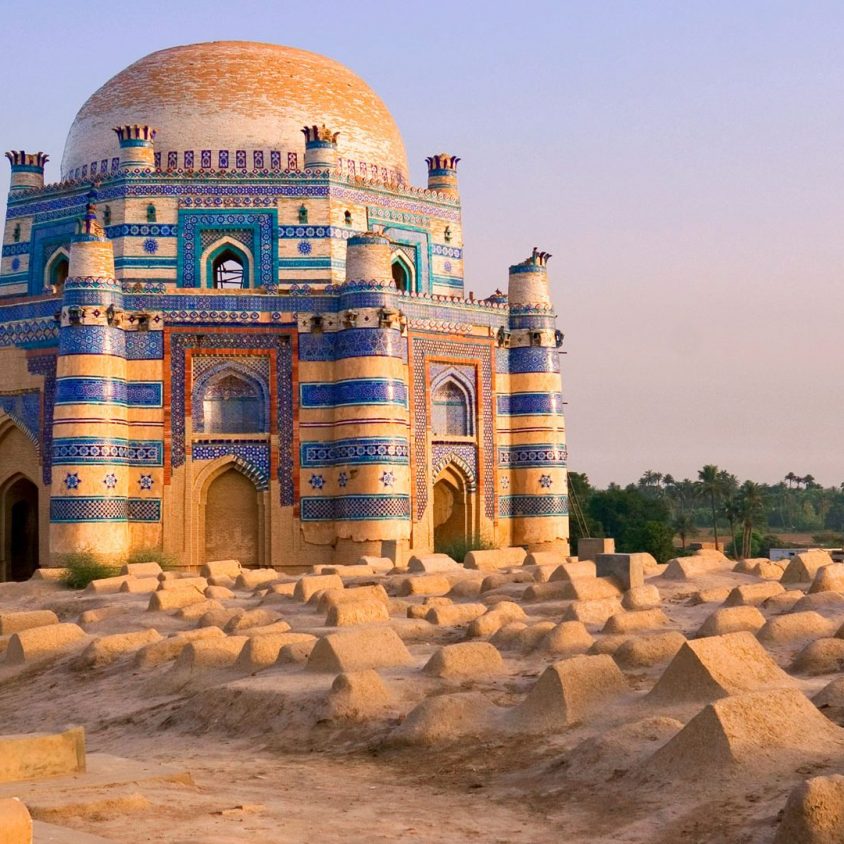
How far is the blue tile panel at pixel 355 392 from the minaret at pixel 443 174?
23.6 feet

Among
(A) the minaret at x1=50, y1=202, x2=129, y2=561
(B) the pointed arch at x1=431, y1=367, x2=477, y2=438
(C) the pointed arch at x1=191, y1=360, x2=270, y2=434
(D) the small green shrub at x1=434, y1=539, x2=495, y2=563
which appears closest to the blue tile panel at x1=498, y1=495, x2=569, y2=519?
(D) the small green shrub at x1=434, y1=539, x2=495, y2=563

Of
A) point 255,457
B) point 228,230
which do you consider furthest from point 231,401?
point 228,230

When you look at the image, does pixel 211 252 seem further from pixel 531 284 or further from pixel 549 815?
pixel 549 815

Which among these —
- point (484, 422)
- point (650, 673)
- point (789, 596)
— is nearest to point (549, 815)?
point (650, 673)

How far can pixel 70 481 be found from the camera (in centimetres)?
2753

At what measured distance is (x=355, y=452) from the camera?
28.7m

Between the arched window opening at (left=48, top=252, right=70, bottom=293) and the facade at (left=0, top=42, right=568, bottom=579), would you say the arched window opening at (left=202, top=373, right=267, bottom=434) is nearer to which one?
the facade at (left=0, top=42, right=568, bottom=579)

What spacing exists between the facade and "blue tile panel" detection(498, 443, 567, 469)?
0.15 feet

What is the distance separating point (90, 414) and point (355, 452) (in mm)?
5248

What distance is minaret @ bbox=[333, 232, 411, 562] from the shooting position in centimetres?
2853

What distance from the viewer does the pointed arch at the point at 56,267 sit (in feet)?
106

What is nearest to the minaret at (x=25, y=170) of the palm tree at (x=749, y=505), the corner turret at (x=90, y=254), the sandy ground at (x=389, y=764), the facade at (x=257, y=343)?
the facade at (x=257, y=343)

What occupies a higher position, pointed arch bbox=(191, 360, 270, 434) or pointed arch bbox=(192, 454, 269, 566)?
pointed arch bbox=(191, 360, 270, 434)

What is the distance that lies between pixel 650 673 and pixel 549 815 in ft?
12.5
